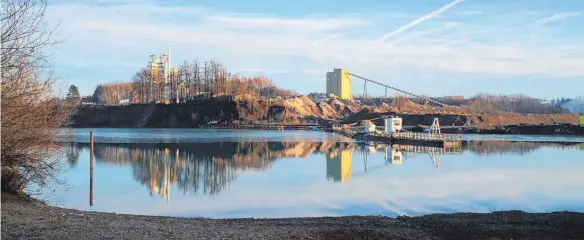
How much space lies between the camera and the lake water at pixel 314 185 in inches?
627

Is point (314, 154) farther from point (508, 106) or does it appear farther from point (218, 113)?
point (508, 106)

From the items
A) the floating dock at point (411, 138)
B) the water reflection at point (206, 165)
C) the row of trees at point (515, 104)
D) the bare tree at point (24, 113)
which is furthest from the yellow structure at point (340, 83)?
the bare tree at point (24, 113)

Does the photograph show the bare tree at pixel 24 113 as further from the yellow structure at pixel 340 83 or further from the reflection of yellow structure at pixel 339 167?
the yellow structure at pixel 340 83

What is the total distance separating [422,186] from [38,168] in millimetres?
13749

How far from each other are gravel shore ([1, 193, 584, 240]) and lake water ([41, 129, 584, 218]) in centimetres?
267

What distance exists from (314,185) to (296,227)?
10.2 meters

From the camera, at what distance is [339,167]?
2875cm

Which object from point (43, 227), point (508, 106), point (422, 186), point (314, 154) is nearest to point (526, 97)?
point (508, 106)

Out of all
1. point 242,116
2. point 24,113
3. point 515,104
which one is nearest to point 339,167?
point 24,113

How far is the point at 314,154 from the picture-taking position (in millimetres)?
37938

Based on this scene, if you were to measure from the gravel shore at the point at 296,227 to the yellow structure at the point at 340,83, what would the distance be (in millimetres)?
133211

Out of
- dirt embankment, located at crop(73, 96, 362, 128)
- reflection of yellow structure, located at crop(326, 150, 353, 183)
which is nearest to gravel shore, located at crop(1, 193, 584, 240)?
reflection of yellow structure, located at crop(326, 150, 353, 183)

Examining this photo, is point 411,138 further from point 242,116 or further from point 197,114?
point 197,114

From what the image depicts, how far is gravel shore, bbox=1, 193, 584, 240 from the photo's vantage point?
9305 mm
